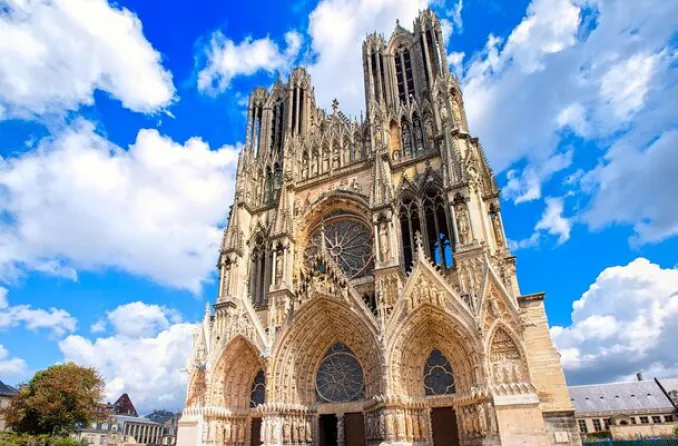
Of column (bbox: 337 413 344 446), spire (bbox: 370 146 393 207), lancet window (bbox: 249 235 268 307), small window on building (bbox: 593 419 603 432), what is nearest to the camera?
column (bbox: 337 413 344 446)

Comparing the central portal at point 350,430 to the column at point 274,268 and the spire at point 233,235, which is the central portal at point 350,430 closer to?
the column at point 274,268

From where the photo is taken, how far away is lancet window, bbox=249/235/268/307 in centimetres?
1961

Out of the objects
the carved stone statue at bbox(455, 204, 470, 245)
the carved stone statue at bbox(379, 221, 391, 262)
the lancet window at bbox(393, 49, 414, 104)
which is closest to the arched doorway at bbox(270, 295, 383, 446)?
the carved stone statue at bbox(379, 221, 391, 262)

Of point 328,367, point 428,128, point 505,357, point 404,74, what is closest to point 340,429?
point 328,367

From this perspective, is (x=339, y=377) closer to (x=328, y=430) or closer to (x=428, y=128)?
(x=328, y=430)

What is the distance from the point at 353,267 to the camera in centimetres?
1862

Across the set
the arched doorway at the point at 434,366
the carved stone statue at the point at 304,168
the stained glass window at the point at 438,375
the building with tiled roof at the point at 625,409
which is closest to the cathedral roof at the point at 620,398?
the building with tiled roof at the point at 625,409

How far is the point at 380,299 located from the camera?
50.0ft

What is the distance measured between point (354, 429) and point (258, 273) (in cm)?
819

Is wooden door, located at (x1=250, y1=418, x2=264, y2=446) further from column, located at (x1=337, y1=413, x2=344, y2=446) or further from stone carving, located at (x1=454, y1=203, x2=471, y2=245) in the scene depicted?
stone carving, located at (x1=454, y1=203, x2=471, y2=245)

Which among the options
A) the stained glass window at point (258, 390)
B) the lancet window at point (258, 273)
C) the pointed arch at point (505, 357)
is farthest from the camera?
the lancet window at point (258, 273)

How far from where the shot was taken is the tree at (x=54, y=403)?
950 inches

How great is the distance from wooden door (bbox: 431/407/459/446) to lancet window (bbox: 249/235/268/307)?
28.2 ft

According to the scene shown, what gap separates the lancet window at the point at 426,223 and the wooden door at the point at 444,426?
17.7ft
